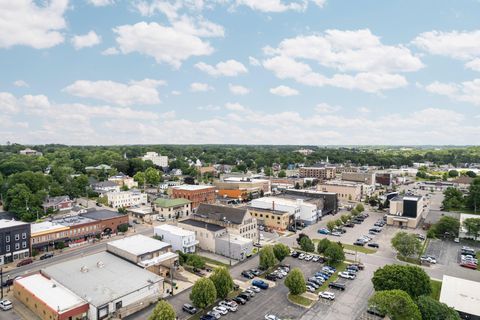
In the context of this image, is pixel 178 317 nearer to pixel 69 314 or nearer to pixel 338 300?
pixel 69 314

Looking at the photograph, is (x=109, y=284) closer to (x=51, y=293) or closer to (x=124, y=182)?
(x=51, y=293)

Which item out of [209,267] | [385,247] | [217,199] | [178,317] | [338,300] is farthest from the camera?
[217,199]

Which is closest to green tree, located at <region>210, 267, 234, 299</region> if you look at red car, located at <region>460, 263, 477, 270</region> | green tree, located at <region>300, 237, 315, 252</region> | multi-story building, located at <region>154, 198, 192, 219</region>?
green tree, located at <region>300, 237, 315, 252</region>

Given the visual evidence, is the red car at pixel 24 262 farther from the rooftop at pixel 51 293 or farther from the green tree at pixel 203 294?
the green tree at pixel 203 294

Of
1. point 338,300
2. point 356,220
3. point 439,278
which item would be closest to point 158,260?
point 338,300

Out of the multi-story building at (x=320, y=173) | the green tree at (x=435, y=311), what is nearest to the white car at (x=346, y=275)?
the green tree at (x=435, y=311)

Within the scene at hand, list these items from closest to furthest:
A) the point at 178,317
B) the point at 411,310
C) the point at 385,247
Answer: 1. the point at 411,310
2. the point at 178,317
3. the point at 385,247

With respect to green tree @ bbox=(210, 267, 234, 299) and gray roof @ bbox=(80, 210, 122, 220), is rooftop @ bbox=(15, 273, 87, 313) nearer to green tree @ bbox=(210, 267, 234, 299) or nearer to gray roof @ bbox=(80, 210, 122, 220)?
green tree @ bbox=(210, 267, 234, 299)
